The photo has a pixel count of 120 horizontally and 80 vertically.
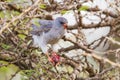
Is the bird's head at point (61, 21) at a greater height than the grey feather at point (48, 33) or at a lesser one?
greater

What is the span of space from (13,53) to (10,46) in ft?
0.14

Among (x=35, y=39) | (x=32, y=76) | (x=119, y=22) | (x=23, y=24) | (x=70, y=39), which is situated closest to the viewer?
(x=23, y=24)

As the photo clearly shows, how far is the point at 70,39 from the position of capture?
2072 mm

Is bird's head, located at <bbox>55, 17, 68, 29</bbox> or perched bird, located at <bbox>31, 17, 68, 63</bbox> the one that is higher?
bird's head, located at <bbox>55, 17, 68, 29</bbox>

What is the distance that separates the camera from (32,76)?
1.75 m

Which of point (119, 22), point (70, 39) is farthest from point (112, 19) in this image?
point (70, 39)

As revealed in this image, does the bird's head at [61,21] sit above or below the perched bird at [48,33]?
above

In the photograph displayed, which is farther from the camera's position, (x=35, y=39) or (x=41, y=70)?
(x=35, y=39)

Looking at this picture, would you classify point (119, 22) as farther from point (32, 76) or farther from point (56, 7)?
point (32, 76)

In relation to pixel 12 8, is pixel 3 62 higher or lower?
lower

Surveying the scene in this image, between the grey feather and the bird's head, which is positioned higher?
the bird's head

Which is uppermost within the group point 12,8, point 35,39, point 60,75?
point 12,8

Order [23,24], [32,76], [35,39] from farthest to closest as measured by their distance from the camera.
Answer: [35,39] → [32,76] → [23,24]

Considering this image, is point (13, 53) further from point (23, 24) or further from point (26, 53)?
point (23, 24)
